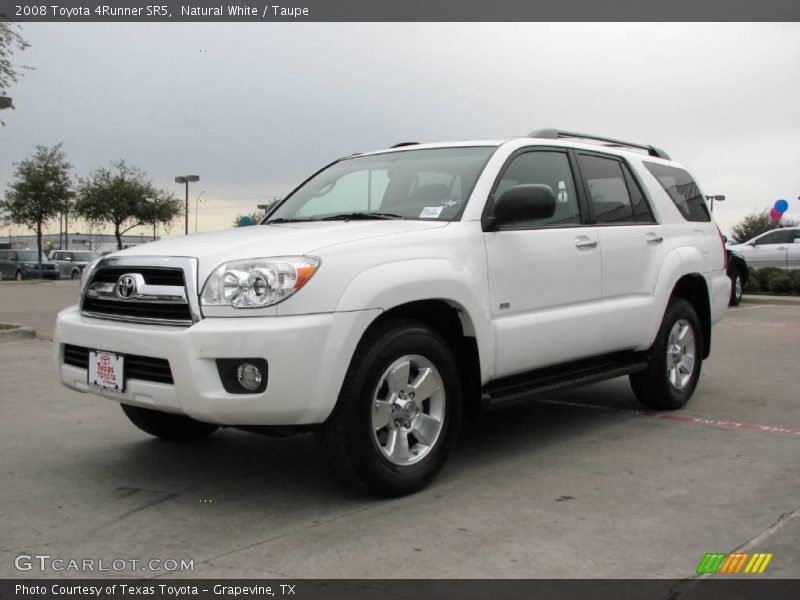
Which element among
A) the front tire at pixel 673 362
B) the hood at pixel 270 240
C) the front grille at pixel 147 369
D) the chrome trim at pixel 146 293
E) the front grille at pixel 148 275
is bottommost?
the front tire at pixel 673 362

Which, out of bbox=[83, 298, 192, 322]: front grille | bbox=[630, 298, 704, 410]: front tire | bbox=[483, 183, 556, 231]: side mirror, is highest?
bbox=[483, 183, 556, 231]: side mirror

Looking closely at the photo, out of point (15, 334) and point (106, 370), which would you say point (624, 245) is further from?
point (15, 334)

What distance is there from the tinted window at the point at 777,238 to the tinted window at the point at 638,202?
61.2 feet

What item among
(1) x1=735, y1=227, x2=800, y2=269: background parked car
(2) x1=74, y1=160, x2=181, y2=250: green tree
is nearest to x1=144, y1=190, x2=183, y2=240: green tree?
(2) x1=74, y1=160, x2=181, y2=250: green tree

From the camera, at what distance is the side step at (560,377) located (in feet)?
15.5

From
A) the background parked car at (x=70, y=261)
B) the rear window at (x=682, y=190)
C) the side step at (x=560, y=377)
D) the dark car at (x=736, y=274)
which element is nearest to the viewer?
the side step at (x=560, y=377)

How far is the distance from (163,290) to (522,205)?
6.32 feet

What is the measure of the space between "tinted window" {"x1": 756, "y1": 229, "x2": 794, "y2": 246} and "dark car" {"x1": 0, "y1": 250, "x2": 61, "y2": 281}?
2844cm

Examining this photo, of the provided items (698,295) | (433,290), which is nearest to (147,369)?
(433,290)

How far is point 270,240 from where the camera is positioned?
416cm

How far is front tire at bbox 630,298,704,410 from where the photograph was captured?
6.04 m

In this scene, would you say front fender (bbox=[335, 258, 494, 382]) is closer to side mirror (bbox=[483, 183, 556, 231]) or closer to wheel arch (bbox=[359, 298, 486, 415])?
wheel arch (bbox=[359, 298, 486, 415])

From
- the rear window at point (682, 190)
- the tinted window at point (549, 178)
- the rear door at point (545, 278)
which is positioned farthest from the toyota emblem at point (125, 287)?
the rear window at point (682, 190)
